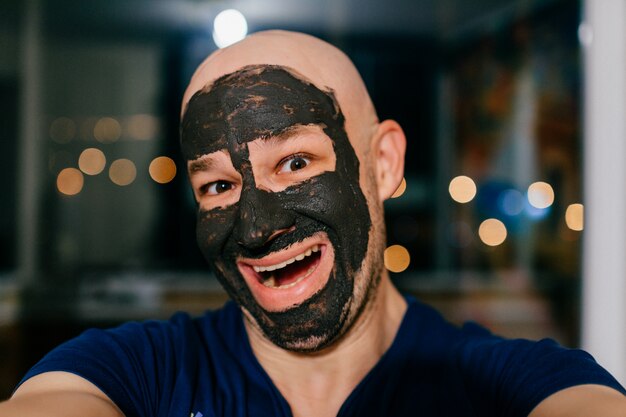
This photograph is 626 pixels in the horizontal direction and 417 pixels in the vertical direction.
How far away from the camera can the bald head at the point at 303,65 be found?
42.6 inches

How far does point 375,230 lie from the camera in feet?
3.62

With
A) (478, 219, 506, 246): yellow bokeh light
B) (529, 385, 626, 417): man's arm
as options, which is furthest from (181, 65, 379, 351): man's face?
(478, 219, 506, 246): yellow bokeh light

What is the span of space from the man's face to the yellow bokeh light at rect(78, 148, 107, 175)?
3.48 meters

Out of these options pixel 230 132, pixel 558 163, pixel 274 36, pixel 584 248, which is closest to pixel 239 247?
pixel 230 132

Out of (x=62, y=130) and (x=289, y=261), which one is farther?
(x=62, y=130)

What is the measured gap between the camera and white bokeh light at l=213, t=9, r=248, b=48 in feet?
13.3

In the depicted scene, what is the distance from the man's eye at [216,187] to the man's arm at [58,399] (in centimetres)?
38

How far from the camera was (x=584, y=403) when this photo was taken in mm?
812

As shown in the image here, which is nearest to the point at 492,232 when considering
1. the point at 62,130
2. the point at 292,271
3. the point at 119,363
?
the point at 62,130

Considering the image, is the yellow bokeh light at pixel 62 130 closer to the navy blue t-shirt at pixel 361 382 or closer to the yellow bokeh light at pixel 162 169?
the yellow bokeh light at pixel 162 169

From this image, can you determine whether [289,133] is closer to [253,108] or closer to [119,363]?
[253,108]

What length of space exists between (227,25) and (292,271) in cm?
344

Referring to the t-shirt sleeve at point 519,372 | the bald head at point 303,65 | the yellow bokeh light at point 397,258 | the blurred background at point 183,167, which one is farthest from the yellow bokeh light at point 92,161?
the t-shirt sleeve at point 519,372

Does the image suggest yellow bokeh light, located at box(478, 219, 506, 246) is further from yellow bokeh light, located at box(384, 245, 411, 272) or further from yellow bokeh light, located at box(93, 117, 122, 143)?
yellow bokeh light, located at box(93, 117, 122, 143)
